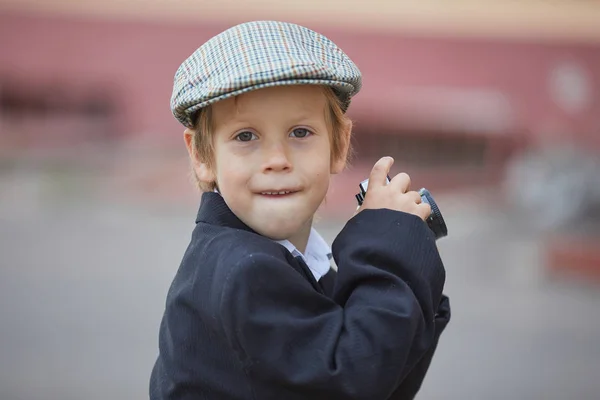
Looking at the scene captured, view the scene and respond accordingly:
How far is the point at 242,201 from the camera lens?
4.46ft

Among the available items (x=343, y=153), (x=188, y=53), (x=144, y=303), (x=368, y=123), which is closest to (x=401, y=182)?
(x=343, y=153)

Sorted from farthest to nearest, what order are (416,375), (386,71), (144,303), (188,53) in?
(386,71) → (188,53) → (144,303) → (416,375)

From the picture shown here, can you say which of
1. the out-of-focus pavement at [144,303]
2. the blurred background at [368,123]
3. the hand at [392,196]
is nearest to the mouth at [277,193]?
the hand at [392,196]

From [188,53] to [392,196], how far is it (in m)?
5.66

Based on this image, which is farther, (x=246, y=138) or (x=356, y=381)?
(x=246, y=138)

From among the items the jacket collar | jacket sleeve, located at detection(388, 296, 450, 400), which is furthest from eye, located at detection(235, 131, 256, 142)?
jacket sleeve, located at detection(388, 296, 450, 400)

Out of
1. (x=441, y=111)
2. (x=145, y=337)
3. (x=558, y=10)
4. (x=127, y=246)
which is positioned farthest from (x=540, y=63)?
(x=145, y=337)

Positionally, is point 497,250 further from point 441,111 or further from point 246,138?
point 246,138

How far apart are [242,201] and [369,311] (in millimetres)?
296

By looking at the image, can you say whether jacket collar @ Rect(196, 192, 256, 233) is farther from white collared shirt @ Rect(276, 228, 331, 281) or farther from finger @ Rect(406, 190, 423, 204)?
finger @ Rect(406, 190, 423, 204)

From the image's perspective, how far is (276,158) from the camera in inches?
51.8

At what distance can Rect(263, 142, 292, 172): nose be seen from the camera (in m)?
1.31

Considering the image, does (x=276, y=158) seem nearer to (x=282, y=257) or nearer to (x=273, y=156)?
(x=273, y=156)

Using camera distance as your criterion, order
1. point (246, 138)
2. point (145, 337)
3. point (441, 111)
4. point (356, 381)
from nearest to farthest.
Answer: point (356, 381)
point (246, 138)
point (145, 337)
point (441, 111)
